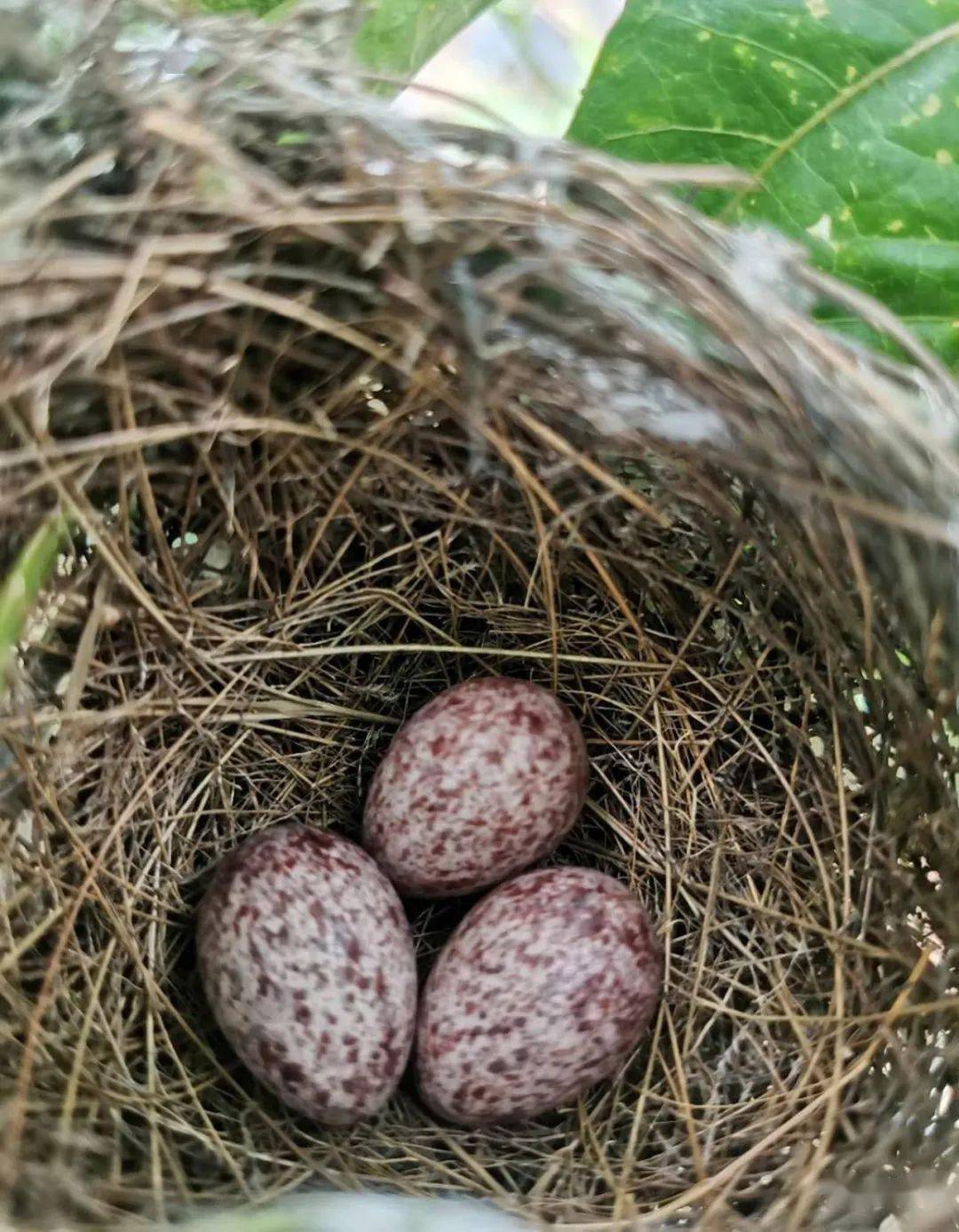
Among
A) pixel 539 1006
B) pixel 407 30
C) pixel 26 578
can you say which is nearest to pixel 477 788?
pixel 539 1006

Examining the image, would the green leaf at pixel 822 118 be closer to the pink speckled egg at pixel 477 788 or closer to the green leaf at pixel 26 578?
the pink speckled egg at pixel 477 788

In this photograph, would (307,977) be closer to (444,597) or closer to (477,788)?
(477,788)

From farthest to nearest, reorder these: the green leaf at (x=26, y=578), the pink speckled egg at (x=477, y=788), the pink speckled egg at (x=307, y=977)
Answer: the pink speckled egg at (x=477, y=788) < the pink speckled egg at (x=307, y=977) < the green leaf at (x=26, y=578)

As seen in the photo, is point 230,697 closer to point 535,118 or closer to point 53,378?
point 53,378

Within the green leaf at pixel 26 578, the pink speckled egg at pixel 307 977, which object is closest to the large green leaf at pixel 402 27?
the green leaf at pixel 26 578

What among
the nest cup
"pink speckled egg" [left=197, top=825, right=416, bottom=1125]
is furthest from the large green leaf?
"pink speckled egg" [left=197, top=825, right=416, bottom=1125]
